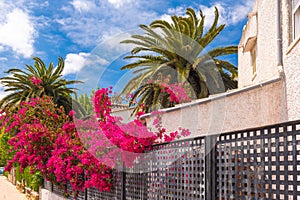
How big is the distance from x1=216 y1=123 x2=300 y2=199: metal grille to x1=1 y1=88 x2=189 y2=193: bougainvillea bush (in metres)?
2.79

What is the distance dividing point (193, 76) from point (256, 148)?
47.7ft

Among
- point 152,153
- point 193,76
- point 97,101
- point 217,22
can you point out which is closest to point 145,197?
point 152,153

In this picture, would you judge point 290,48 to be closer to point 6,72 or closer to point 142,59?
point 142,59

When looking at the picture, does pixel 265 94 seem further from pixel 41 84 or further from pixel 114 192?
pixel 41 84

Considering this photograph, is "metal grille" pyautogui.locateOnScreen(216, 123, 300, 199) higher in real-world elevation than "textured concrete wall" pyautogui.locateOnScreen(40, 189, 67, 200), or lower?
higher

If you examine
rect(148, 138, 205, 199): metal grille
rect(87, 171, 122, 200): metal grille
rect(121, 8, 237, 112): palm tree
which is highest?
rect(121, 8, 237, 112): palm tree

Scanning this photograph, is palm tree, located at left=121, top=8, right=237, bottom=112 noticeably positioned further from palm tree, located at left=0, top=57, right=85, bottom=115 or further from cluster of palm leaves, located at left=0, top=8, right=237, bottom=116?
palm tree, located at left=0, top=57, right=85, bottom=115

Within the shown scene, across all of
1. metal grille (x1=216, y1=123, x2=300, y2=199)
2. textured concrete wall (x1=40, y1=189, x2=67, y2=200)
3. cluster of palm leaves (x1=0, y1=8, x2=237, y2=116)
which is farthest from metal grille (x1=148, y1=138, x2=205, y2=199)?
cluster of palm leaves (x1=0, y1=8, x2=237, y2=116)

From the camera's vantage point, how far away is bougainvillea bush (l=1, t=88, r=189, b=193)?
24.3 feet

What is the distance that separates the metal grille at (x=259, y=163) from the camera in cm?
331

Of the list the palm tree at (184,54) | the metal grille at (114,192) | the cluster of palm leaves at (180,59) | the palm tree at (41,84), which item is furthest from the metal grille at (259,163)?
the palm tree at (41,84)

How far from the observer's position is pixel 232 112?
9781 millimetres

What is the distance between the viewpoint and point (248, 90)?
939 cm

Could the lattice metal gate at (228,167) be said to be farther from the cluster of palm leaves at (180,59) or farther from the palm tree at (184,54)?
the palm tree at (184,54)
